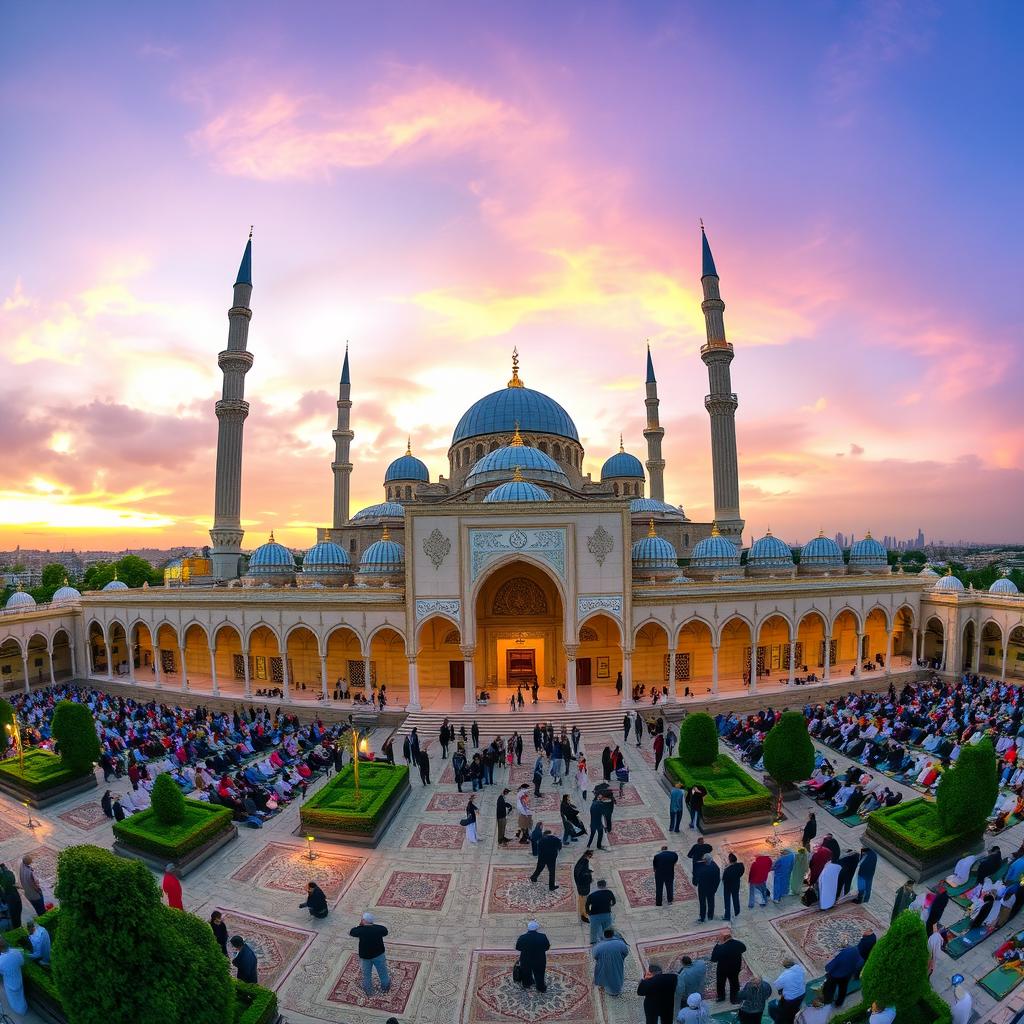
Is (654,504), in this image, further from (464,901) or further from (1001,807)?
(464,901)

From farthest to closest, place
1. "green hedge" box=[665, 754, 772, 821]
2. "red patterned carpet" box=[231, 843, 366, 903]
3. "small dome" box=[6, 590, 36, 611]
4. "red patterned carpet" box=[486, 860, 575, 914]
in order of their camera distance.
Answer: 1. "small dome" box=[6, 590, 36, 611]
2. "green hedge" box=[665, 754, 772, 821]
3. "red patterned carpet" box=[231, 843, 366, 903]
4. "red patterned carpet" box=[486, 860, 575, 914]

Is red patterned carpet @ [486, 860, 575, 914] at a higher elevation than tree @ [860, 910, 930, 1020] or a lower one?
lower

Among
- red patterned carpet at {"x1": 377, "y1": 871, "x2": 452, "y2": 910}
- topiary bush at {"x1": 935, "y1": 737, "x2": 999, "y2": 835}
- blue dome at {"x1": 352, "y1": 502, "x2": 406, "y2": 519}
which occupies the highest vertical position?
blue dome at {"x1": 352, "y1": 502, "x2": 406, "y2": 519}

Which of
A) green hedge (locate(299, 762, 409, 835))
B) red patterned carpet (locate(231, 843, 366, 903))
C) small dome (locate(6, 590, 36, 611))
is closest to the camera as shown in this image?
red patterned carpet (locate(231, 843, 366, 903))

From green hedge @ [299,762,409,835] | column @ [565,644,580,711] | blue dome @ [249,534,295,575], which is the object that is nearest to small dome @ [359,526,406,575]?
blue dome @ [249,534,295,575]

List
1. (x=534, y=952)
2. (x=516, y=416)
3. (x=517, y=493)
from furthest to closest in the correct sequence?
(x=516, y=416)
(x=517, y=493)
(x=534, y=952)

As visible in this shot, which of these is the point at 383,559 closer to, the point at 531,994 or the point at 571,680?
the point at 571,680

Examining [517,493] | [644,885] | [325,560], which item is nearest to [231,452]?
[325,560]

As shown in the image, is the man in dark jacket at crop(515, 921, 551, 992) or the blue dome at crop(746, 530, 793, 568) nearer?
the man in dark jacket at crop(515, 921, 551, 992)

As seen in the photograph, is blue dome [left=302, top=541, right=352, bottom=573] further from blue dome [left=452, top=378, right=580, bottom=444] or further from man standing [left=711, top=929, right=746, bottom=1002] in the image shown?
man standing [left=711, top=929, right=746, bottom=1002]
